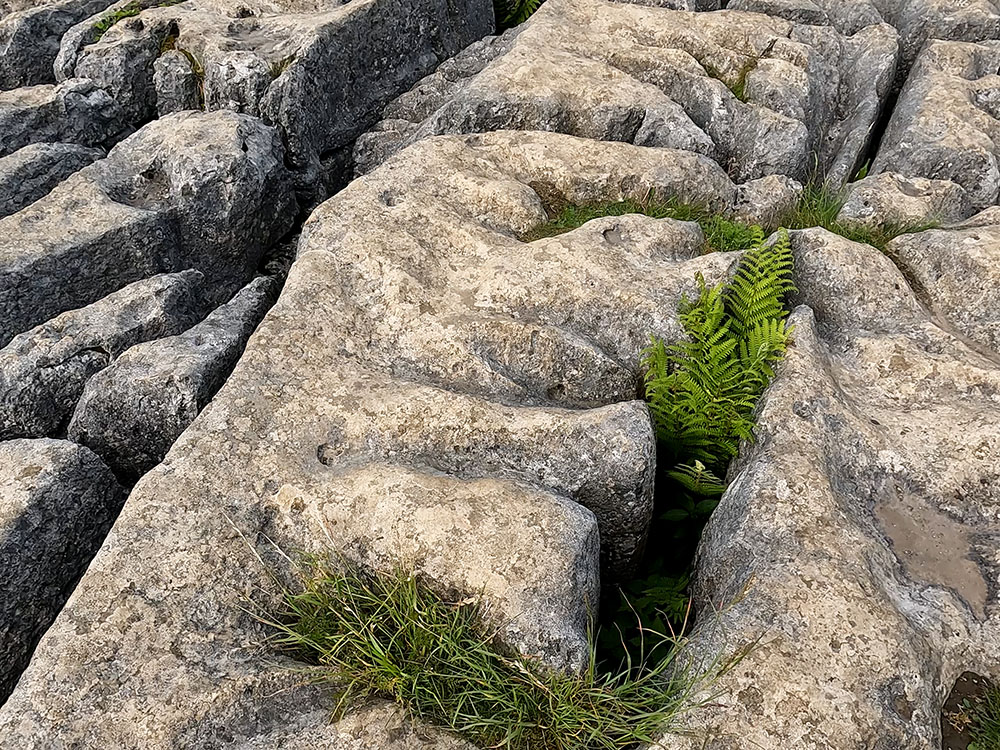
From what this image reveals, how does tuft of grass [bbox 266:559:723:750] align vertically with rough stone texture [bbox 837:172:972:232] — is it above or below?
below

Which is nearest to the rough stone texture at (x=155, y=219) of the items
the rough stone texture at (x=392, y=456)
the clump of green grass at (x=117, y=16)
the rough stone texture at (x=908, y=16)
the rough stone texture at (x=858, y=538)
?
the rough stone texture at (x=392, y=456)

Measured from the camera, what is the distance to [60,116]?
11.5 metres

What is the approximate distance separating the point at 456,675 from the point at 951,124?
10275 millimetres

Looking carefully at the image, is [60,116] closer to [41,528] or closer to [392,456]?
[41,528]

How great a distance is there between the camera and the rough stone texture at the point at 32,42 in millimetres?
13602

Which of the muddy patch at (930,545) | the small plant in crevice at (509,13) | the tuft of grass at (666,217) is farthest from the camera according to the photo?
the small plant in crevice at (509,13)

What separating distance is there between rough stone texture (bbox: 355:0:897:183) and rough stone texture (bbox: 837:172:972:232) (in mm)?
988

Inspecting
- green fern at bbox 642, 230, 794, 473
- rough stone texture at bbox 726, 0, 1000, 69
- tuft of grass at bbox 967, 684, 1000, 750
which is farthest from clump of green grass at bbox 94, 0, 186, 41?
tuft of grass at bbox 967, 684, 1000, 750

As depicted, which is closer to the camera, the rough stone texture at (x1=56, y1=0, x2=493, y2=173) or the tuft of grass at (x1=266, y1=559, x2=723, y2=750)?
the tuft of grass at (x1=266, y1=559, x2=723, y2=750)

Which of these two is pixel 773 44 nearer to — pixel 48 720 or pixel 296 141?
pixel 296 141

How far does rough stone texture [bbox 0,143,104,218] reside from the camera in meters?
9.96

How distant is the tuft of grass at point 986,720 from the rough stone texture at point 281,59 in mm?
10725

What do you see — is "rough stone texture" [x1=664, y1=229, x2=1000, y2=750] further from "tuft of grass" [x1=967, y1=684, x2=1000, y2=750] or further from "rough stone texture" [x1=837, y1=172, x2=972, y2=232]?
"rough stone texture" [x1=837, y1=172, x2=972, y2=232]

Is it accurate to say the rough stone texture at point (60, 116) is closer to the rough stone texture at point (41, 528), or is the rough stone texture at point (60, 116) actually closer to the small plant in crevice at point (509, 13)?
the rough stone texture at point (41, 528)
